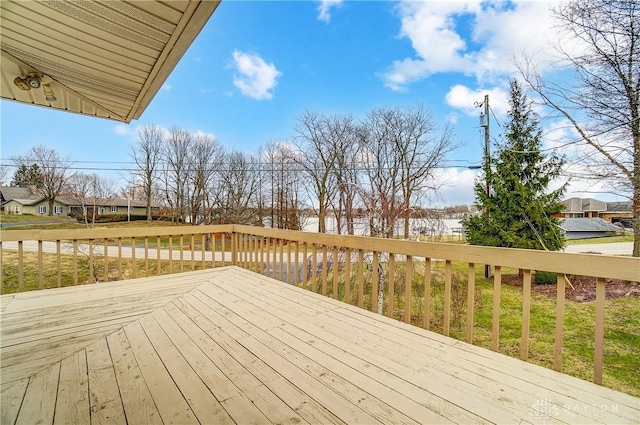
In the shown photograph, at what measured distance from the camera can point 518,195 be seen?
7.59 meters

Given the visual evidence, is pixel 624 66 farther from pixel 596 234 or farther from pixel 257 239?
pixel 257 239

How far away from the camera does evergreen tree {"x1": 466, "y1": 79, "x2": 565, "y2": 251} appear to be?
712 centimetres

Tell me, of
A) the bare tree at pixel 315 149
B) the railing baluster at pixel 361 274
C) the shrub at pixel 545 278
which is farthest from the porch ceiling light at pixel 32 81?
the bare tree at pixel 315 149

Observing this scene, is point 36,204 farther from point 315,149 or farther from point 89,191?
point 315,149

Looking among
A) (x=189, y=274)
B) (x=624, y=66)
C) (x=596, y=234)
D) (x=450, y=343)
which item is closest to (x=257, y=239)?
(x=189, y=274)

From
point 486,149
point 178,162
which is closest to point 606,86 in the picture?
point 486,149

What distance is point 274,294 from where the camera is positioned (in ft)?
10.1

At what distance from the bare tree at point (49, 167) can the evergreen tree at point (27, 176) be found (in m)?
0.19

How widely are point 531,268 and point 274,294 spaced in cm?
234

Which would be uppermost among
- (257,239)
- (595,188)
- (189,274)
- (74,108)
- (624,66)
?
(624,66)

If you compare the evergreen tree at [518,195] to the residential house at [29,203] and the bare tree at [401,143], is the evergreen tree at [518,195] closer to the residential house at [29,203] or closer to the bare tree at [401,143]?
the bare tree at [401,143]

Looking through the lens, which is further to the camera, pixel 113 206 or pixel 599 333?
pixel 113 206

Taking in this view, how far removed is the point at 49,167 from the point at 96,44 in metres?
17.9

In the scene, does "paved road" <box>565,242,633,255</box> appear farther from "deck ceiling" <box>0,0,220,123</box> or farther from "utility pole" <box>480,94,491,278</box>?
"deck ceiling" <box>0,0,220,123</box>
